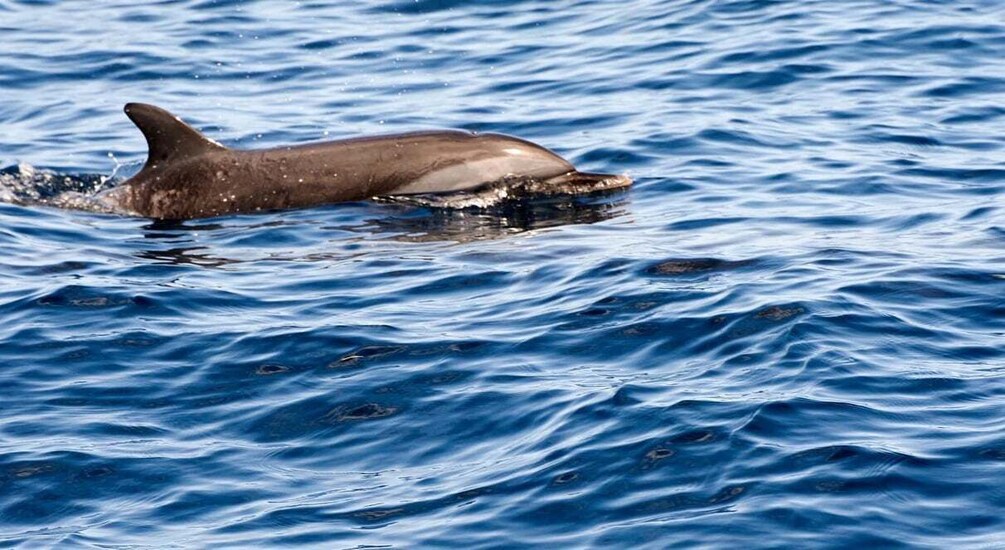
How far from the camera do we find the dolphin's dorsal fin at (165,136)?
575 inches

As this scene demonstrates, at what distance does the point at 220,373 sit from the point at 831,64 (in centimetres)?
1170

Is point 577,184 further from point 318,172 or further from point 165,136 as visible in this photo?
point 165,136

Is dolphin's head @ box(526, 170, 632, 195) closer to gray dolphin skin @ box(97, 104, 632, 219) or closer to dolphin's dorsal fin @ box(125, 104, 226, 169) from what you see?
gray dolphin skin @ box(97, 104, 632, 219)

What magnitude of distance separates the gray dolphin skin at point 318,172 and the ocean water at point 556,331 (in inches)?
11.0

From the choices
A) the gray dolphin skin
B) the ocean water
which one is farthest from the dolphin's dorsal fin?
the ocean water

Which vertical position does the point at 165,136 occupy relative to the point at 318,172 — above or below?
above

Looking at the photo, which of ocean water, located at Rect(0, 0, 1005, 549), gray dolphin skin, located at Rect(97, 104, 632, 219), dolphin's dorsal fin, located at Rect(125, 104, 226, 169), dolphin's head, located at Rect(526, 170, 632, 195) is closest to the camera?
ocean water, located at Rect(0, 0, 1005, 549)

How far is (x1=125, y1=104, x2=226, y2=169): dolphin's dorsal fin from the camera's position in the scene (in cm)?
1462

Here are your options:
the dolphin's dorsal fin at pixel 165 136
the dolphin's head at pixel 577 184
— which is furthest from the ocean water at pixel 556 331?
the dolphin's dorsal fin at pixel 165 136

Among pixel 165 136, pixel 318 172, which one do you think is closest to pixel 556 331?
pixel 318 172

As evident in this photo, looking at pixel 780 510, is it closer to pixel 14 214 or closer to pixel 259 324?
pixel 259 324

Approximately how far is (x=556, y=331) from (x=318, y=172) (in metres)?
4.85

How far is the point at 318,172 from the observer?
15141mm

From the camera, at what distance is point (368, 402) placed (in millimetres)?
9789
